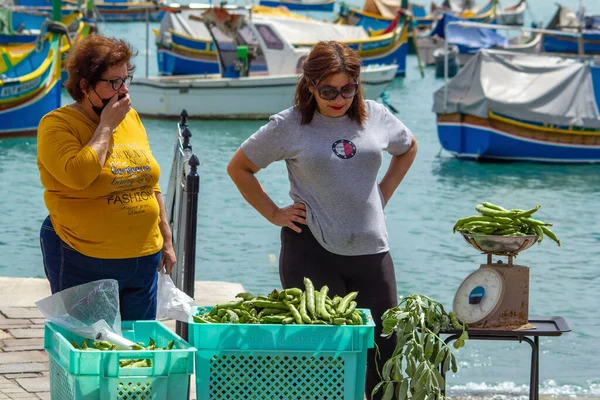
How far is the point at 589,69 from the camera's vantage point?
21984 millimetres

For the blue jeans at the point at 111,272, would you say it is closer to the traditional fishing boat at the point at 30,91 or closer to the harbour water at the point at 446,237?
the harbour water at the point at 446,237

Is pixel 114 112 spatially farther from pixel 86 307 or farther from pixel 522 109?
pixel 522 109

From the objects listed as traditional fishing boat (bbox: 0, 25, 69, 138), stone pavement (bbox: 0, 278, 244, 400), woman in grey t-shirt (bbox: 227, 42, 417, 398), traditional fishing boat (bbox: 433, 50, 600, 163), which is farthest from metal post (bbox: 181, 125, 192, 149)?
traditional fishing boat (bbox: 0, 25, 69, 138)

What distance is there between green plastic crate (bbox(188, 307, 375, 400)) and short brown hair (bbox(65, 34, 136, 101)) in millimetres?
1087

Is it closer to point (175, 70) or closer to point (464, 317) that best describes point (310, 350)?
point (464, 317)

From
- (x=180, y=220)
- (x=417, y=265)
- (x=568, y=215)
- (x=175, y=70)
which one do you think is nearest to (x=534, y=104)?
(x=568, y=215)

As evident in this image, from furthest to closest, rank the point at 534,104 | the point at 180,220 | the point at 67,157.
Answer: the point at 534,104, the point at 180,220, the point at 67,157

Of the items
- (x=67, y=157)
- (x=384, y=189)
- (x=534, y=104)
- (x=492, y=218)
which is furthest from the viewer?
(x=534, y=104)

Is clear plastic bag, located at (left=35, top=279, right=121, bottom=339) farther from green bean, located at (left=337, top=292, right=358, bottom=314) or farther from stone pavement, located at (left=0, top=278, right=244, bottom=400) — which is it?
stone pavement, located at (left=0, top=278, right=244, bottom=400)

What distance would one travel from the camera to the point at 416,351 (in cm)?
406

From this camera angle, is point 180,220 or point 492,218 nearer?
point 492,218

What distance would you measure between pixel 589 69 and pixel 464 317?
18432mm

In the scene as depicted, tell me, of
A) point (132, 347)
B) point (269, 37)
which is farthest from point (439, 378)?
point (269, 37)

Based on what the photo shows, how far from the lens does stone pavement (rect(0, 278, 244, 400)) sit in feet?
17.8
